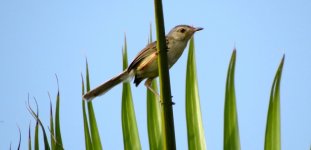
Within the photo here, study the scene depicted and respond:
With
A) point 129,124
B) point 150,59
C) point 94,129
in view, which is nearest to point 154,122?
point 129,124

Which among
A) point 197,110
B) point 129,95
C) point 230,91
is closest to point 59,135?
point 129,95

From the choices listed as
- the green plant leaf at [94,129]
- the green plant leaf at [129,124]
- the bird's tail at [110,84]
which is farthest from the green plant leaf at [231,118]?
the bird's tail at [110,84]

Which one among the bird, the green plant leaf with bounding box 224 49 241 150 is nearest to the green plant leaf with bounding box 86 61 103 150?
the green plant leaf with bounding box 224 49 241 150

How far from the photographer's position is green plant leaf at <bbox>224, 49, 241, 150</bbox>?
87.7 inches

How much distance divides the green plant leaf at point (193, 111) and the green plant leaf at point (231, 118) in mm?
144

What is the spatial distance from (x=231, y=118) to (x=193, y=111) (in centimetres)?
23

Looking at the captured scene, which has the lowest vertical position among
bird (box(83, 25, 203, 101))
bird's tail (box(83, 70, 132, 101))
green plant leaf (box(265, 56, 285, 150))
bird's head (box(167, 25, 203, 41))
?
green plant leaf (box(265, 56, 285, 150))

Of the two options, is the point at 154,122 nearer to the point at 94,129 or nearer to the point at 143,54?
the point at 94,129

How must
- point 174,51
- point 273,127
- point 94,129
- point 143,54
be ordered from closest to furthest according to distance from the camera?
point 273,127
point 94,129
point 174,51
point 143,54

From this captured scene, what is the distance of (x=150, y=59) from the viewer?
4945 mm

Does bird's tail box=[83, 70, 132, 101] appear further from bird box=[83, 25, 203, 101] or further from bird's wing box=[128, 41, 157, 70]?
bird's wing box=[128, 41, 157, 70]

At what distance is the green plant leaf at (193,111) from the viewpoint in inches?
91.1

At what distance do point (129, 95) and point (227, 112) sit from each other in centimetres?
64

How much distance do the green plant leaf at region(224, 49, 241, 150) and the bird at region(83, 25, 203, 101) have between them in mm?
2298
